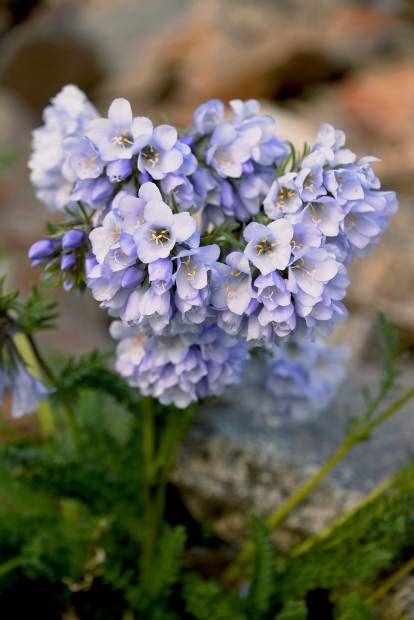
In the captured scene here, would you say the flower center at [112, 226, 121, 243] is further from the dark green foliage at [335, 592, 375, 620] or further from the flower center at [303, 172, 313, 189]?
the dark green foliage at [335, 592, 375, 620]

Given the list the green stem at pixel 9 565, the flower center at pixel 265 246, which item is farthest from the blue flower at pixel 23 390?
the flower center at pixel 265 246

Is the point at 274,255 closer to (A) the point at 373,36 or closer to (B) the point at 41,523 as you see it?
(B) the point at 41,523

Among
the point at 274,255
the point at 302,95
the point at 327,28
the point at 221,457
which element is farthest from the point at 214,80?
the point at 274,255

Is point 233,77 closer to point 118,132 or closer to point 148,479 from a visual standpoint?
point 148,479

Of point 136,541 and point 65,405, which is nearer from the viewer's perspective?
point 65,405

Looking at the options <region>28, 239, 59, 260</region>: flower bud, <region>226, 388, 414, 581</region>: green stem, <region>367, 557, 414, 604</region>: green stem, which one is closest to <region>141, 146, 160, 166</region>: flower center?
<region>28, 239, 59, 260</region>: flower bud

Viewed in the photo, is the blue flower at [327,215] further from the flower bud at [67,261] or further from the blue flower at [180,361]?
the flower bud at [67,261]

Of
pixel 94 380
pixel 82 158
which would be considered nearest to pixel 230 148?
pixel 82 158

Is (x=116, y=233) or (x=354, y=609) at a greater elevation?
(x=116, y=233)
